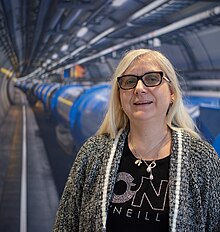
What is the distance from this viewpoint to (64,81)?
10523mm

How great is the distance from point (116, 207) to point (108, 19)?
212 inches

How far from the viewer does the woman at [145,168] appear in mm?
1423

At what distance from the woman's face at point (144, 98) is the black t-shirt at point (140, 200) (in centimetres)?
14

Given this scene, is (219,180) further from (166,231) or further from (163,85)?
(163,85)

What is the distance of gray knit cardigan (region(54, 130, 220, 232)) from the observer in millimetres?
1418

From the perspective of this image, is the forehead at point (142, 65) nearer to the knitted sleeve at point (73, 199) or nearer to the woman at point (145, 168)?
the woman at point (145, 168)

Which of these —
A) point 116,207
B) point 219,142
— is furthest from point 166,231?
point 219,142

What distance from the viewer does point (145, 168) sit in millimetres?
1476

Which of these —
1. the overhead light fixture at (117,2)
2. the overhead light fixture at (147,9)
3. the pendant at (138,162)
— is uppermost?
the overhead light fixture at (117,2)

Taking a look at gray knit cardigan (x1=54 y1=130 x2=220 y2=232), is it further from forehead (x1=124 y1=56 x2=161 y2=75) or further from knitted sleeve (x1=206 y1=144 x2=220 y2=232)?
forehead (x1=124 y1=56 x2=161 y2=75)

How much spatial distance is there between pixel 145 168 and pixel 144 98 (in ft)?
0.68

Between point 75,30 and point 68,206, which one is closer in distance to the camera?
point 68,206

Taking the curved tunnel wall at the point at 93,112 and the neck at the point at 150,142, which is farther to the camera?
the curved tunnel wall at the point at 93,112

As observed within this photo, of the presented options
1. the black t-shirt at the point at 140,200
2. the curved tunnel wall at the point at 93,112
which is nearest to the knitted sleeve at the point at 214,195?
the black t-shirt at the point at 140,200
